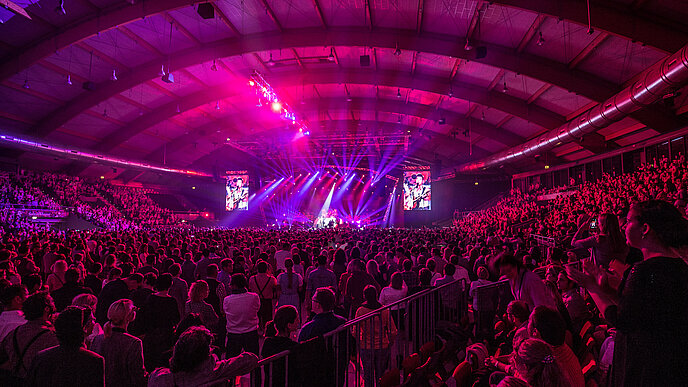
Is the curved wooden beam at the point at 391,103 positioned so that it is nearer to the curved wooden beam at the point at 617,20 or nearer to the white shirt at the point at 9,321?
the curved wooden beam at the point at 617,20

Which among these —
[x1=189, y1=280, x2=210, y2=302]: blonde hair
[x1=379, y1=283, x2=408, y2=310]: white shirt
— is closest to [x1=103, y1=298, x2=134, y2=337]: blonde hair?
[x1=189, y1=280, x2=210, y2=302]: blonde hair

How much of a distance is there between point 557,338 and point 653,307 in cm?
84

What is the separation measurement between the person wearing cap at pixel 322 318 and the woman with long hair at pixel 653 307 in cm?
229

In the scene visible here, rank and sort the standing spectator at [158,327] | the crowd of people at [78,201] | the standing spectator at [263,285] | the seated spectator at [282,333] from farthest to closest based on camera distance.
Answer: the crowd of people at [78,201] < the standing spectator at [263,285] < the standing spectator at [158,327] < the seated spectator at [282,333]

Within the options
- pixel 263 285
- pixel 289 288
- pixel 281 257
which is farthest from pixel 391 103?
pixel 263 285

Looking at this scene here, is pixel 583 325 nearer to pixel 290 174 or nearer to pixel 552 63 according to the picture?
pixel 552 63

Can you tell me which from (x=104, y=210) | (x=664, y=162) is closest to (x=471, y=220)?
(x=664, y=162)

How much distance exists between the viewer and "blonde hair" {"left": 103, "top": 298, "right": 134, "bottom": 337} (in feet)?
9.88

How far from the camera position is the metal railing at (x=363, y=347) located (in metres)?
2.92

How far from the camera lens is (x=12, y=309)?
3482 millimetres

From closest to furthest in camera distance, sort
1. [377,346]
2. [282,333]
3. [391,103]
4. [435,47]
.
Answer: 1. [282,333]
2. [377,346]
3. [435,47]
4. [391,103]

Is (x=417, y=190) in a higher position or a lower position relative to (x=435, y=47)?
lower

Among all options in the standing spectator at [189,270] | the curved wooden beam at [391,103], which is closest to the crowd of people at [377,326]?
the standing spectator at [189,270]

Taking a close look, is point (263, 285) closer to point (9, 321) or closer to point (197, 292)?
point (197, 292)
